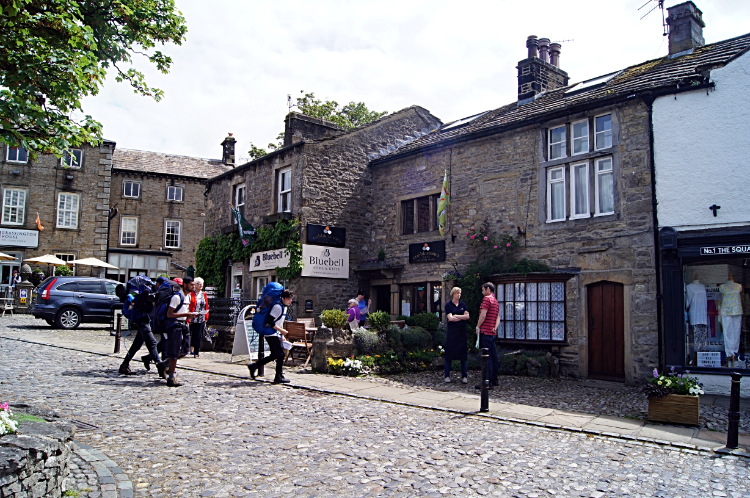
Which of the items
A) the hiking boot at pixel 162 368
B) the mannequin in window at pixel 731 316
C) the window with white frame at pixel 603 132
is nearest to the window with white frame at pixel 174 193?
the hiking boot at pixel 162 368

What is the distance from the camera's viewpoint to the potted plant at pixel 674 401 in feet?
26.0

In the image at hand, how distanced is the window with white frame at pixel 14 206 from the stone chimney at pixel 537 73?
1067 inches

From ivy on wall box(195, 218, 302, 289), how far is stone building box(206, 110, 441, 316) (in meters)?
0.31

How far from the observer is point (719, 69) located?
11797 mm

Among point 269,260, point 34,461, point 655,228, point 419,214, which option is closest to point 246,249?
point 269,260

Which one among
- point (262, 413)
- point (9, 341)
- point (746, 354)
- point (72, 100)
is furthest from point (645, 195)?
point (9, 341)

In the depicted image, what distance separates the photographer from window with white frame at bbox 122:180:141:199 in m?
36.3

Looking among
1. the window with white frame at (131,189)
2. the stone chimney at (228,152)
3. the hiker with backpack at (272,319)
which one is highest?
the stone chimney at (228,152)

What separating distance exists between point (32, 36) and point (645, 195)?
11719mm

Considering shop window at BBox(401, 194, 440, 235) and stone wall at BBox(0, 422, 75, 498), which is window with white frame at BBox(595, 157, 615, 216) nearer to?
shop window at BBox(401, 194, 440, 235)

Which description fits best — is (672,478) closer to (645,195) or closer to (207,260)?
(645,195)

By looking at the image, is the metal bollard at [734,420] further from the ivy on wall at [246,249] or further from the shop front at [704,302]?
the ivy on wall at [246,249]

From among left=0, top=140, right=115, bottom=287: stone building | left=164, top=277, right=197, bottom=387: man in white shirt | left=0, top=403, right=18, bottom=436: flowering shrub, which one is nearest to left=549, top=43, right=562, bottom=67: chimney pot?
left=164, top=277, right=197, bottom=387: man in white shirt

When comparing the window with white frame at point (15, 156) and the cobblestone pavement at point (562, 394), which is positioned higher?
the window with white frame at point (15, 156)
